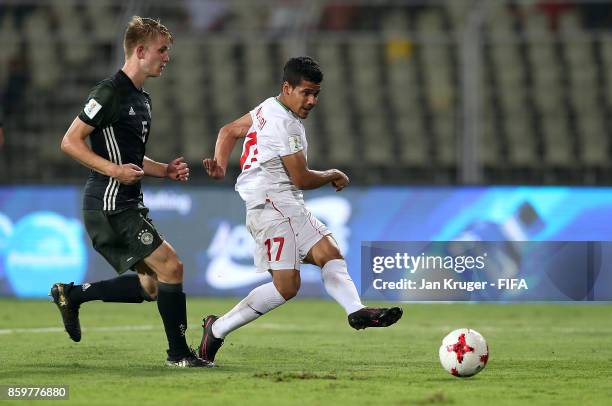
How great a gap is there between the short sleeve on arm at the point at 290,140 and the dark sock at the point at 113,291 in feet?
4.37

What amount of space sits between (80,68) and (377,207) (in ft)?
14.2

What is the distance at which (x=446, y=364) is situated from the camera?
7043 mm

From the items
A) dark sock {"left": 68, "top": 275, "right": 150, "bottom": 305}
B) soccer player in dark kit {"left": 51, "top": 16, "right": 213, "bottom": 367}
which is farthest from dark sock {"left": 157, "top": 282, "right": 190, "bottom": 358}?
dark sock {"left": 68, "top": 275, "right": 150, "bottom": 305}

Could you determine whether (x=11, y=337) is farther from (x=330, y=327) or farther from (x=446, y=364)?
(x=446, y=364)

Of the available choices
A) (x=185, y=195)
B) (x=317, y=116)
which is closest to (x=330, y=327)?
(x=185, y=195)

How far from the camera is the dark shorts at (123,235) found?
737 centimetres

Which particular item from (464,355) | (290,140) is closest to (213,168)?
(290,140)

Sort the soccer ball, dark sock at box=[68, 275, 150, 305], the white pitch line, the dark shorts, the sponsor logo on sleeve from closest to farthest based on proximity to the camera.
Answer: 1. the soccer ball
2. the sponsor logo on sleeve
3. the dark shorts
4. dark sock at box=[68, 275, 150, 305]
5. the white pitch line

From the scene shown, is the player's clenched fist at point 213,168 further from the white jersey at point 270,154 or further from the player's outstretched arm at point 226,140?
the white jersey at point 270,154

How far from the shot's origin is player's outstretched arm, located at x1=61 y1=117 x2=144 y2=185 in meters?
7.10

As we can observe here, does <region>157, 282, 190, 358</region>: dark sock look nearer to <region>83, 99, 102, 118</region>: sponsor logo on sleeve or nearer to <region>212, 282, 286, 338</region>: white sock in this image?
<region>212, 282, 286, 338</region>: white sock

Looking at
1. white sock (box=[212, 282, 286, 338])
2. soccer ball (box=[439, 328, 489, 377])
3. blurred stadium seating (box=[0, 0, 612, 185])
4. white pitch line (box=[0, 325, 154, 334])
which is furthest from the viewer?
blurred stadium seating (box=[0, 0, 612, 185])

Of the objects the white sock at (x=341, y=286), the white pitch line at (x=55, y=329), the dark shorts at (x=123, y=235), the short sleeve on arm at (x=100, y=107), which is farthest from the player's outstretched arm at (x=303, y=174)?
the white pitch line at (x=55, y=329)

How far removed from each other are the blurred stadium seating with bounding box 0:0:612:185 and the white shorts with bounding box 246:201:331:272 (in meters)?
6.91
